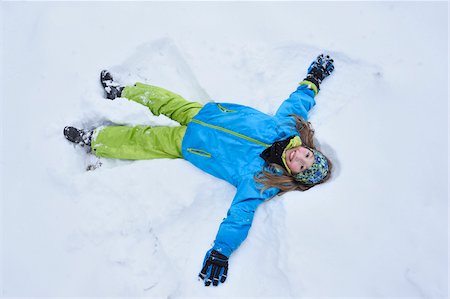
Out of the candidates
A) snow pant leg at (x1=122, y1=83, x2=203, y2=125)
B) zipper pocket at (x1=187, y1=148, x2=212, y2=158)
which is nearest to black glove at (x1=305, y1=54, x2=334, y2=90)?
snow pant leg at (x1=122, y1=83, x2=203, y2=125)

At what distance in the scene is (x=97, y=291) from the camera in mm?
2254

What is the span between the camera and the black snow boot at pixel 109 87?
2891 mm

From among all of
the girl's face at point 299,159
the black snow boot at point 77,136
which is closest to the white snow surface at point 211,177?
the black snow boot at point 77,136

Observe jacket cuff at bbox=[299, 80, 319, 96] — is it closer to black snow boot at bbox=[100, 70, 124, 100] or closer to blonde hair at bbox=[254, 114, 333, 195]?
blonde hair at bbox=[254, 114, 333, 195]

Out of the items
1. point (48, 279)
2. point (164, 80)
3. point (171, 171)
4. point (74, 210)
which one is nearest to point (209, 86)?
point (164, 80)

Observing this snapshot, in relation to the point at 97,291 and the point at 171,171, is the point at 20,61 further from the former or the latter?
the point at 97,291

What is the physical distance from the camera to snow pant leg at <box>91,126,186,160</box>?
2.70m

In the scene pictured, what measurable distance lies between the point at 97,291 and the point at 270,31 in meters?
2.38

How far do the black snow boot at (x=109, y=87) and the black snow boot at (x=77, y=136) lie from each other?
1.20ft

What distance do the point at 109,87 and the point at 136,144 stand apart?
0.55 metres

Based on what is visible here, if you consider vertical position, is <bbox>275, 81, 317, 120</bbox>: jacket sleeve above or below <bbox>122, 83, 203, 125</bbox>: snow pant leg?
above

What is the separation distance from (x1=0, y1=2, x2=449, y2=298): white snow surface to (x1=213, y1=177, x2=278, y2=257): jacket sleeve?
0.38 ft

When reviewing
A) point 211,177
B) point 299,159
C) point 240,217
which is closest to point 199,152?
point 211,177

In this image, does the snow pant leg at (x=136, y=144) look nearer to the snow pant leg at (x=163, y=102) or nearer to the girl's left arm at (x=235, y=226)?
the snow pant leg at (x=163, y=102)
